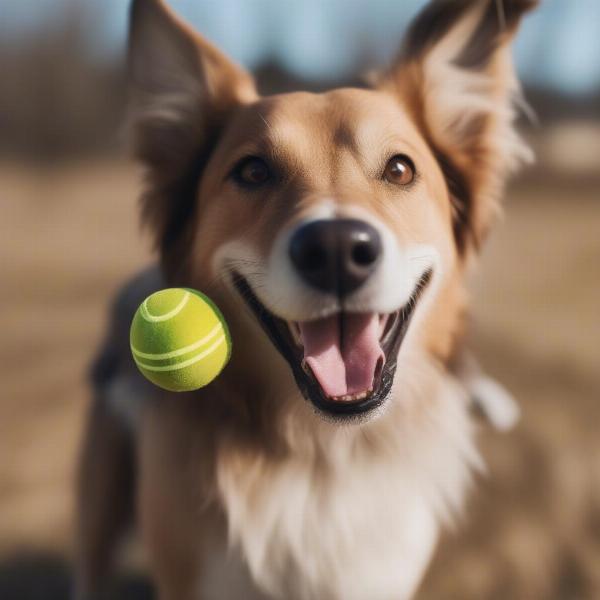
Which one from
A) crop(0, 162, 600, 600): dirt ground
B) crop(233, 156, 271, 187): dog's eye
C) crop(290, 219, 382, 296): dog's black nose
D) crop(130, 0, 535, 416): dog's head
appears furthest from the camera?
crop(0, 162, 600, 600): dirt ground

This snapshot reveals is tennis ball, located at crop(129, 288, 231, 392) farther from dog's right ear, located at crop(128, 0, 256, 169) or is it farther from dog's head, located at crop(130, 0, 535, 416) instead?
dog's right ear, located at crop(128, 0, 256, 169)

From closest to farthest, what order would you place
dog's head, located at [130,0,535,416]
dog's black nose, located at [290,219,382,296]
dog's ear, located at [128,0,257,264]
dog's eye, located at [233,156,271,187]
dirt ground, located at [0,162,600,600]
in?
dog's black nose, located at [290,219,382,296]
dog's head, located at [130,0,535,416]
dog's eye, located at [233,156,271,187]
dog's ear, located at [128,0,257,264]
dirt ground, located at [0,162,600,600]

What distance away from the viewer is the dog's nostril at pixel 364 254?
1.46 m

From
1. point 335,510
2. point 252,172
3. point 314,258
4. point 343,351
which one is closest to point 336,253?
point 314,258

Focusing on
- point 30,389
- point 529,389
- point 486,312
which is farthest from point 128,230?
point 529,389

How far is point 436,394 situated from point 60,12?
10858mm

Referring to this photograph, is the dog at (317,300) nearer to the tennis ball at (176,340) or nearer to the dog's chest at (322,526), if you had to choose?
the dog's chest at (322,526)

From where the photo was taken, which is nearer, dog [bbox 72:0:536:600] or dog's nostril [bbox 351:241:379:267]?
dog's nostril [bbox 351:241:379:267]

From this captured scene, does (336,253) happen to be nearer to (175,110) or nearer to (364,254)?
(364,254)

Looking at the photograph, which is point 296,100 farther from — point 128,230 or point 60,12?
point 60,12

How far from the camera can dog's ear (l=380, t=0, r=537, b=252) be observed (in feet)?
6.92

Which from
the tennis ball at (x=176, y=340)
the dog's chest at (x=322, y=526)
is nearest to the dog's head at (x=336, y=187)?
the tennis ball at (x=176, y=340)

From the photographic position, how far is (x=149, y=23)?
2008 mm

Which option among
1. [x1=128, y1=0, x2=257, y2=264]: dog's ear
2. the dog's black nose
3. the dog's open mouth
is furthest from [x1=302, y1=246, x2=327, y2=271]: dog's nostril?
[x1=128, y1=0, x2=257, y2=264]: dog's ear
